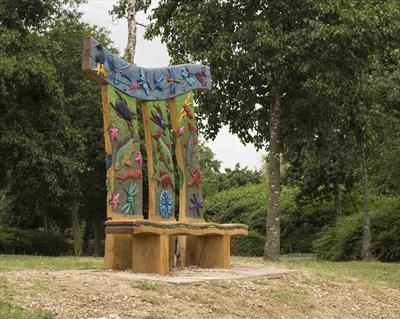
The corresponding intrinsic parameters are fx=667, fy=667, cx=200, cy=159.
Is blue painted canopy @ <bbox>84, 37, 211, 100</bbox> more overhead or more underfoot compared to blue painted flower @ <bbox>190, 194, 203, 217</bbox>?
more overhead

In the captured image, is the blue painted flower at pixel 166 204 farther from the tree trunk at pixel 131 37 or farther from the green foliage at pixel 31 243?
the green foliage at pixel 31 243

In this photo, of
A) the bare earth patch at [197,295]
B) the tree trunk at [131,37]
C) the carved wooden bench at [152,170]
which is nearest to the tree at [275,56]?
the tree trunk at [131,37]

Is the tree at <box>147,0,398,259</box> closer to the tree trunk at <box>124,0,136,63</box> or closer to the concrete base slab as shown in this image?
the tree trunk at <box>124,0,136,63</box>

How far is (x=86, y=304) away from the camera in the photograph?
6508mm

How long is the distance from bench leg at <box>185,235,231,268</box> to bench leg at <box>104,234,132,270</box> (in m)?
1.59

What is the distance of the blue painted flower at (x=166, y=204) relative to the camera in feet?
32.8

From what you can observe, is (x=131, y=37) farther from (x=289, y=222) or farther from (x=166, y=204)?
(x=289, y=222)

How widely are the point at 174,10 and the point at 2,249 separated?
548 inches

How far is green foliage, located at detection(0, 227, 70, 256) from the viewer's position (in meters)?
27.9

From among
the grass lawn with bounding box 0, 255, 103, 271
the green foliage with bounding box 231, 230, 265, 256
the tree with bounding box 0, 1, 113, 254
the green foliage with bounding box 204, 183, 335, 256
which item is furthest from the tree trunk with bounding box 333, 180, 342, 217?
the grass lawn with bounding box 0, 255, 103, 271

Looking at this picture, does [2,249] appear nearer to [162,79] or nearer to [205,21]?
[205,21]

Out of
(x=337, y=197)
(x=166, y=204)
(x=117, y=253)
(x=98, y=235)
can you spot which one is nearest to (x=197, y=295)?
(x=117, y=253)

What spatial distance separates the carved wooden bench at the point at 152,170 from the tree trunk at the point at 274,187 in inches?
224

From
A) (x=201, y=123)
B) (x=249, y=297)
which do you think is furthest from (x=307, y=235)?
(x=249, y=297)
